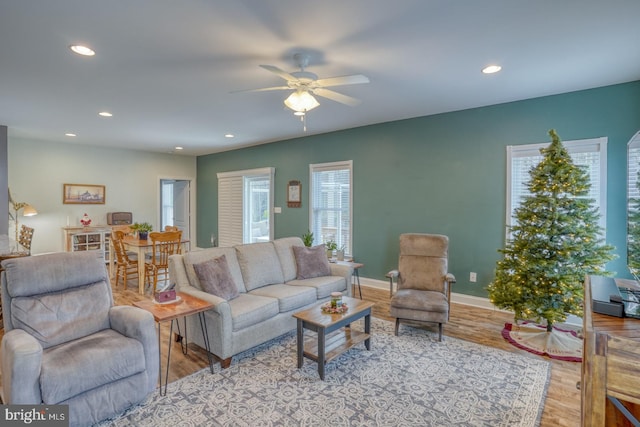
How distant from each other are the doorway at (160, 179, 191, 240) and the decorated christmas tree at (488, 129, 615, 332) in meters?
7.70

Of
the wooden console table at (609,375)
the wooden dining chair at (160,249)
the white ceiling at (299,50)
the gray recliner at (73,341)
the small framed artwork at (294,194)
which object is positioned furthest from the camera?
the small framed artwork at (294,194)

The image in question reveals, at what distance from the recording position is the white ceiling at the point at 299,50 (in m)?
2.11

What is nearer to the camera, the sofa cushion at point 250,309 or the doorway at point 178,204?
the sofa cushion at point 250,309

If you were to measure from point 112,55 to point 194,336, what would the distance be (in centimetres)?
260

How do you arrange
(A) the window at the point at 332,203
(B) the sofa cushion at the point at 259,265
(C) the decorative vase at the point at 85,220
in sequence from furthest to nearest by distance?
(C) the decorative vase at the point at 85,220 → (A) the window at the point at 332,203 → (B) the sofa cushion at the point at 259,265

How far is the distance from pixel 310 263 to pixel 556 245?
2641 millimetres

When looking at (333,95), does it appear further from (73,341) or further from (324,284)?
(73,341)

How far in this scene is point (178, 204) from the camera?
891cm

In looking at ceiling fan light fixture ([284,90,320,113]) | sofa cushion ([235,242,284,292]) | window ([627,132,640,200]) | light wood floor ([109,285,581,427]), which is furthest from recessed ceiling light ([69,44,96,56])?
window ([627,132,640,200])

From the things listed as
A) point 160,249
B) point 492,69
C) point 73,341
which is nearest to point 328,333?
point 73,341

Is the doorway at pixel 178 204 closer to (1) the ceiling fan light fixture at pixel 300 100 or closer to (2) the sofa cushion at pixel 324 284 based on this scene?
(2) the sofa cushion at pixel 324 284

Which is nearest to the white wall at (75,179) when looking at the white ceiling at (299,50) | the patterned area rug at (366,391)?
the white ceiling at (299,50)

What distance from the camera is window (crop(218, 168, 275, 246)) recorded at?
7.22 meters

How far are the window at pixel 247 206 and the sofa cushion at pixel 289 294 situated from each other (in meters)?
3.46
